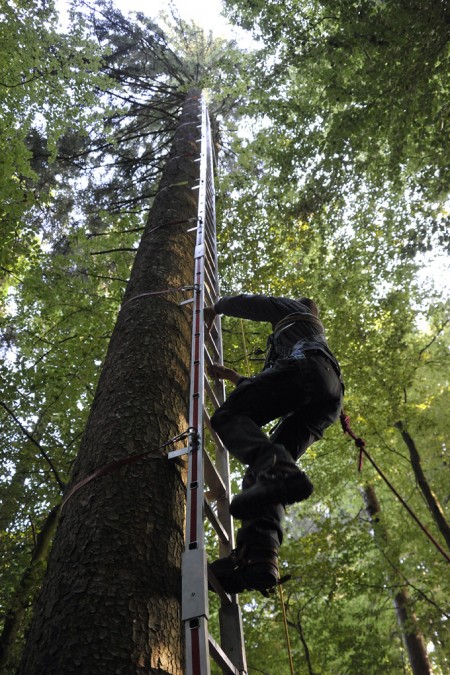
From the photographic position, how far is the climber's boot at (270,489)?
2344 mm

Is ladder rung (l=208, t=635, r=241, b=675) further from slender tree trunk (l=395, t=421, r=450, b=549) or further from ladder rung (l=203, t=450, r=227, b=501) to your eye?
slender tree trunk (l=395, t=421, r=450, b=549)

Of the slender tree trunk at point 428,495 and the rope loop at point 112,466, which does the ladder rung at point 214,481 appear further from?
the slender tree trunk at point 428,495

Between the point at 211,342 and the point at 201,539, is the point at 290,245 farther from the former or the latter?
the point at 201,539

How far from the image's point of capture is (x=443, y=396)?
11.6m

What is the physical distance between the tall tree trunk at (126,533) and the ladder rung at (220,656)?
0.13m

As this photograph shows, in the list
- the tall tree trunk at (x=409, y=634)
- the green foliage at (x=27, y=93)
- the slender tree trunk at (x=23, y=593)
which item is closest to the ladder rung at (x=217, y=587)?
the slender tree trunk at (x=23, y=593)

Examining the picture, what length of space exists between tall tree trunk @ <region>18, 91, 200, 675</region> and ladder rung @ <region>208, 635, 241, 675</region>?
0.13 m

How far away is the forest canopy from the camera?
6109 mm

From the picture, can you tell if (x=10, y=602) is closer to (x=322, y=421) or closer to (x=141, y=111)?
(x=322, y=421)

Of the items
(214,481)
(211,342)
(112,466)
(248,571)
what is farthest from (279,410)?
(211,342)

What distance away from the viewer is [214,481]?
2.95 metres

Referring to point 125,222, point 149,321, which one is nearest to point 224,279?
point 125,222

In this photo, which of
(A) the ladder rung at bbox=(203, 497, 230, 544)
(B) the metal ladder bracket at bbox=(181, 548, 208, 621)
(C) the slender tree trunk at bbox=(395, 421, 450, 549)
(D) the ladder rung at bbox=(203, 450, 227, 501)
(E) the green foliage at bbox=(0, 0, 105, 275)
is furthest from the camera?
(C) the slender tree trunk at bbox=(395, 421, 450, 549)

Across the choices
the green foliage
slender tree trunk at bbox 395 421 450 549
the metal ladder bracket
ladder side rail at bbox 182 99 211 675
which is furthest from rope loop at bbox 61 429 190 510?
slender tree trunk at bbox 395 421 450 549
